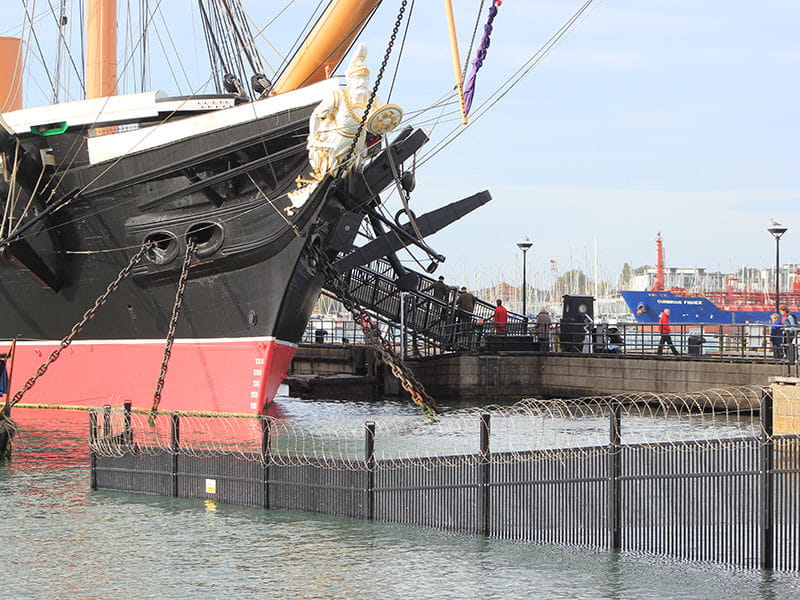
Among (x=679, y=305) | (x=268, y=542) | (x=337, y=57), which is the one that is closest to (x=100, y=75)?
(x=337, y=57)

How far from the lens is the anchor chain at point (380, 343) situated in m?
21.4

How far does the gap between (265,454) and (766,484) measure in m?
5.89

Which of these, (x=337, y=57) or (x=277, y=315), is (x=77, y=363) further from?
(x=337, y=57)

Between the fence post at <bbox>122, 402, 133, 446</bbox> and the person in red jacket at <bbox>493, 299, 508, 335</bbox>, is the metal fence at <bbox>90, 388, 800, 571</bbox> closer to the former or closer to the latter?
the fence post at <bbox>122, 402, 133, 446</bbox>

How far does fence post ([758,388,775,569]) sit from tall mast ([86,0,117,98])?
2371cm

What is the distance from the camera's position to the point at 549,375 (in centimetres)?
3114

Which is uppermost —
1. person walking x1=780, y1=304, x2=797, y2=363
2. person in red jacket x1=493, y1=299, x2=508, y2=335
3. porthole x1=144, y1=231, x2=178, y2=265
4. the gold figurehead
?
the gold figurehead

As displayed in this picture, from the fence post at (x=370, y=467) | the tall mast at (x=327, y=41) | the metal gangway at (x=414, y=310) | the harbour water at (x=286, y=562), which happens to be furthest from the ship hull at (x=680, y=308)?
the harbour water at (x=286, y=562)

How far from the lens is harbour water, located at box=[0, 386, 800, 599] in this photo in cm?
980

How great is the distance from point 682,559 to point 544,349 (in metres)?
21.7

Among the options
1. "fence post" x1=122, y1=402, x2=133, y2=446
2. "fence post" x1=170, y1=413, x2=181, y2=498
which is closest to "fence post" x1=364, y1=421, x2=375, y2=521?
"fence post" x1=170, y1=413, x2=181, y2=498

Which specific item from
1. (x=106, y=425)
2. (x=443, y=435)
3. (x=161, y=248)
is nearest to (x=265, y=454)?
(x=106, y=425)

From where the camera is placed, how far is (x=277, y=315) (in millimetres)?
23938

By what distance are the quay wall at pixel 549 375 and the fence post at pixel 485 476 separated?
676 inches
